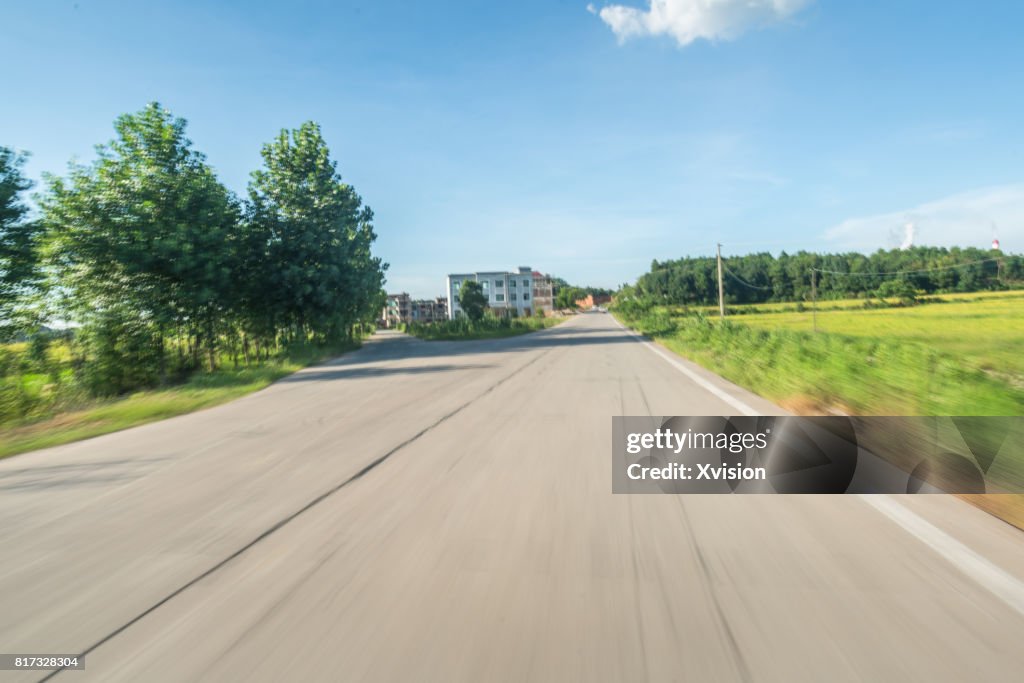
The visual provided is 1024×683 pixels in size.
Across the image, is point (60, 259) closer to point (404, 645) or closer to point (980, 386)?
point (404, 645)

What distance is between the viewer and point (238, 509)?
3918mm

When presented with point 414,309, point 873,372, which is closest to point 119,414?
point 873,372

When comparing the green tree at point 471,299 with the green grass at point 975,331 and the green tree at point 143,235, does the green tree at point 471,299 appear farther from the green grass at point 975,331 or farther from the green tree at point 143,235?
the green tree at point 143,235

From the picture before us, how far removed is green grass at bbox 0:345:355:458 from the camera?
23.9 feet

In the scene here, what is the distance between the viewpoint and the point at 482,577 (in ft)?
8.98

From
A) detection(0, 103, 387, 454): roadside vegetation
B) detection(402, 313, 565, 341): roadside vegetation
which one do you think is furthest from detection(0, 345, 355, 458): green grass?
detection(402, 313, 565, 341): roadside vegetation

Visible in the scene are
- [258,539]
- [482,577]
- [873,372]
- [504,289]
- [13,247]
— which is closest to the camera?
[482,577]

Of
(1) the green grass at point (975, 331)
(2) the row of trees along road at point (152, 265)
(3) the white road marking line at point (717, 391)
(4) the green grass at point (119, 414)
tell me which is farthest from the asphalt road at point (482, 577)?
(2) the row of trees along road at point (152, 265)

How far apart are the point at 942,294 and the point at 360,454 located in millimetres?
37631

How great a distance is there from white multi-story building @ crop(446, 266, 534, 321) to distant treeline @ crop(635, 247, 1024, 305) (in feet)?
98.2

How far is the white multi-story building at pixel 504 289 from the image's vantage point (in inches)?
4525

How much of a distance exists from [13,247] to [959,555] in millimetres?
21016

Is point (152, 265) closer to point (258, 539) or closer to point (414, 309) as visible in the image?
point (258, 539)

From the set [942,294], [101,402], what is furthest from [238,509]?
[942,294]
